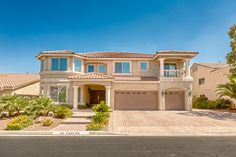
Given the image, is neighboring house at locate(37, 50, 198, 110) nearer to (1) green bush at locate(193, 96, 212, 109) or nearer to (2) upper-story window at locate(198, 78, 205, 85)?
(1) green bush at locate(193, 96, 212, 109)

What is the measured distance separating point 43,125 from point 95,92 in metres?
13.0

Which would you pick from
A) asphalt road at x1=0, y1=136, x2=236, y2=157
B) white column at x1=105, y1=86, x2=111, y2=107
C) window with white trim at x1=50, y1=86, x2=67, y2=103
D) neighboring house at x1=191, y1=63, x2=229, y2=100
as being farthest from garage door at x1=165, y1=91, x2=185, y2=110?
asphalt road at x1=0, y1=136, x2=236, y2=157

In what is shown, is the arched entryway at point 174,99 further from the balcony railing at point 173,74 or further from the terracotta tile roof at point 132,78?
the terracotta tile roof at point 132,78

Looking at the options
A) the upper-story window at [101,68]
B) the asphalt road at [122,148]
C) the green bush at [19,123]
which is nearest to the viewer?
the asphalt road at [122,148]

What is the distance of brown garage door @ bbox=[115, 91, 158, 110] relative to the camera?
2464 cm

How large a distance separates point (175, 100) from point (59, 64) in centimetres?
1502

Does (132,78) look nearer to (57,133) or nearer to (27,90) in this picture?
(57,133)

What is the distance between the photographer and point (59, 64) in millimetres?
23422

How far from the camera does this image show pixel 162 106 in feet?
78.7

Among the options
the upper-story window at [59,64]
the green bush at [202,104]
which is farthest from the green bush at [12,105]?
the green bush at [202,104]

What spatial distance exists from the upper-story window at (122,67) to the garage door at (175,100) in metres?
6.11

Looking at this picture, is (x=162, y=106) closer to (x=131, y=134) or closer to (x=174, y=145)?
(x=131, y=134)

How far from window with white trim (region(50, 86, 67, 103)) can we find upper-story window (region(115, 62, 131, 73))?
7309 millimetres

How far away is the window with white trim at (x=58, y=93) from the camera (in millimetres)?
23219
